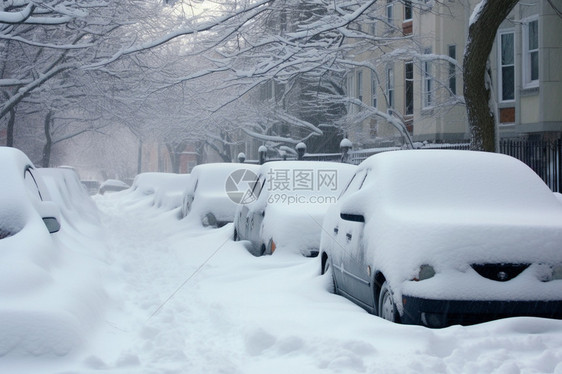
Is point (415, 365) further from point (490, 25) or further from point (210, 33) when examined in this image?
point (210, 33)

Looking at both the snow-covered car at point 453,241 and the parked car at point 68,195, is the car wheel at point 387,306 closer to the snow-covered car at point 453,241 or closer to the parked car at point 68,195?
the snow-covered car at point 453,241

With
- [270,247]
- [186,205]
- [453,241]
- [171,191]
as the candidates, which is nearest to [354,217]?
[453,241]

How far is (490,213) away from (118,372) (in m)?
3.41

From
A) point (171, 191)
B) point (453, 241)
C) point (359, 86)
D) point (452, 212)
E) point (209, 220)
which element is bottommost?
point (171, 191)

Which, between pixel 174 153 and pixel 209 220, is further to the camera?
pixel 174 153

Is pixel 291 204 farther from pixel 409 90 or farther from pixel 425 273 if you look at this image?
pixel 409 90

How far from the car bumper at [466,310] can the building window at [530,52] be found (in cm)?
1498

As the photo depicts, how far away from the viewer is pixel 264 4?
1447cm

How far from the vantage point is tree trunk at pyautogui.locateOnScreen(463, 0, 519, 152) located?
37.0ft

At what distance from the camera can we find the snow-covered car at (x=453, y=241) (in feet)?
18.9

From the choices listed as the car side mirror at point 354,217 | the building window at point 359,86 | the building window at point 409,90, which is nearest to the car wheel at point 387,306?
the car side mirror at point 354,217

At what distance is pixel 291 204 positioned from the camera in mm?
10984

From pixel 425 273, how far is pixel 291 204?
531 centimetres

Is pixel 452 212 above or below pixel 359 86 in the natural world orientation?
below
